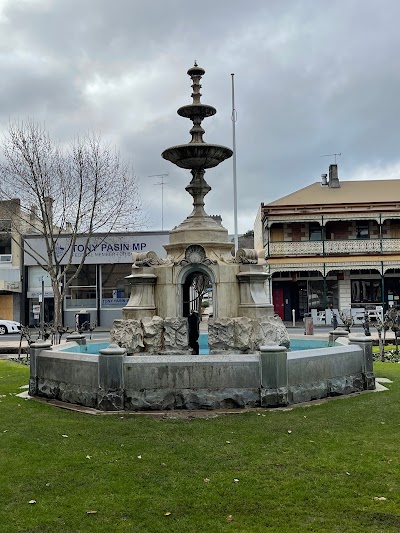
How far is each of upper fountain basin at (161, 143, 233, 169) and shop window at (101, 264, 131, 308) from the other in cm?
2430

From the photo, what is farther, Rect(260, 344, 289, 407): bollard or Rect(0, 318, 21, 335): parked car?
Rect(0, 318, 21, 335): parked car

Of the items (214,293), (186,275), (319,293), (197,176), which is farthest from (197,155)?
(319,293)

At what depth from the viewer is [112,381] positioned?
9.16 meters

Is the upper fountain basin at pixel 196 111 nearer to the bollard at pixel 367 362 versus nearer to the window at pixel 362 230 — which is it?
the bollard at pixel 367 362

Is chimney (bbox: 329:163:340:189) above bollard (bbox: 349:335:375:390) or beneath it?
above

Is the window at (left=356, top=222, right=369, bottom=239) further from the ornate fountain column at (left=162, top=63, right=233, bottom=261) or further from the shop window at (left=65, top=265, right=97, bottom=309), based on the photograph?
the ornate fountain column at (left=162, top=63, right=233, bottom=261)

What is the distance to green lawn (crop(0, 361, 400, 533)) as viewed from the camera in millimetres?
4844

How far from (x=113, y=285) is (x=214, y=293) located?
25.8 metres

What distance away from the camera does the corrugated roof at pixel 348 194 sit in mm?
37250

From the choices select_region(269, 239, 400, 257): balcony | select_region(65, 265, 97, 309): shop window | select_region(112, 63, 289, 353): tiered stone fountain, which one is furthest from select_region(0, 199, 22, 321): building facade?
select_region(112, 63, 289, 353): tiered stone fountain

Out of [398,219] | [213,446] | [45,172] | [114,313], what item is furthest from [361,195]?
[213,446]

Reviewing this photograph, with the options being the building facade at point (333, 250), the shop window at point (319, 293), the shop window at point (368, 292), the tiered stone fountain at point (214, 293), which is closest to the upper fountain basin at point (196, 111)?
the tiered stone fountain at point (214, 293)

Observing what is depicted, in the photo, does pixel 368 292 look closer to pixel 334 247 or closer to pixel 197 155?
pixel 334 247

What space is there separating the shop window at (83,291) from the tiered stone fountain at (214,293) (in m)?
25.3
